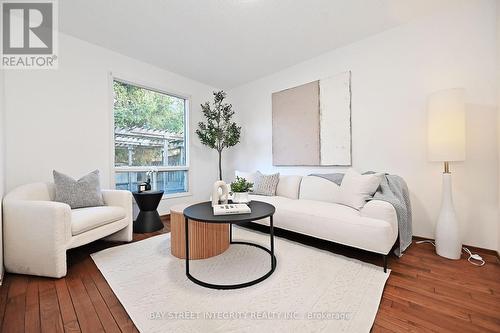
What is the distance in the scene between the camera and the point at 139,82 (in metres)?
3.29

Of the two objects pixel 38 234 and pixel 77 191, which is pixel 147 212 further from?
pixel 38 234

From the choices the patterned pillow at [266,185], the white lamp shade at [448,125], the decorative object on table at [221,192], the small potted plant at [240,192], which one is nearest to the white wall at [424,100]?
the white lamp shade at [448,125]

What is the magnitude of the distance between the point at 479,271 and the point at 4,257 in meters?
3.97

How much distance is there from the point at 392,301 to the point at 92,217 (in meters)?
2.53

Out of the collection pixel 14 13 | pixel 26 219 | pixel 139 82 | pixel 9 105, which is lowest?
pixel 26 219

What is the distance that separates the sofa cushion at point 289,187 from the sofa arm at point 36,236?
245 cm

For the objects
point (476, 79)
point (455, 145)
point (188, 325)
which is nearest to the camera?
point (188, 325)

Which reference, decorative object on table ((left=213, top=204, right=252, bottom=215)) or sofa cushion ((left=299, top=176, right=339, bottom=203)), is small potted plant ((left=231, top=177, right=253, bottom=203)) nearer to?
decorative object on table ((left=213, top=204, right=252, bottom=215))

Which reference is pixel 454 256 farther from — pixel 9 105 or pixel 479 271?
pixel 9 105

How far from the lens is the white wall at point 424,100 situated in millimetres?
2102

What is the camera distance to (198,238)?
78.5 inches

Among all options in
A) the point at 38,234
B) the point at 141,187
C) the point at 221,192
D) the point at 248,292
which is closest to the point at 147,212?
the point at 141,187

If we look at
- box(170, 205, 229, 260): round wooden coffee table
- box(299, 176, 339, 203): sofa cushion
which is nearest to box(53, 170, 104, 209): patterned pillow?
box(170, 205, 229, 260): round wooden coffee table

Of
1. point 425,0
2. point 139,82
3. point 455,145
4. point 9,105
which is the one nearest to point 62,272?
point 9,105
